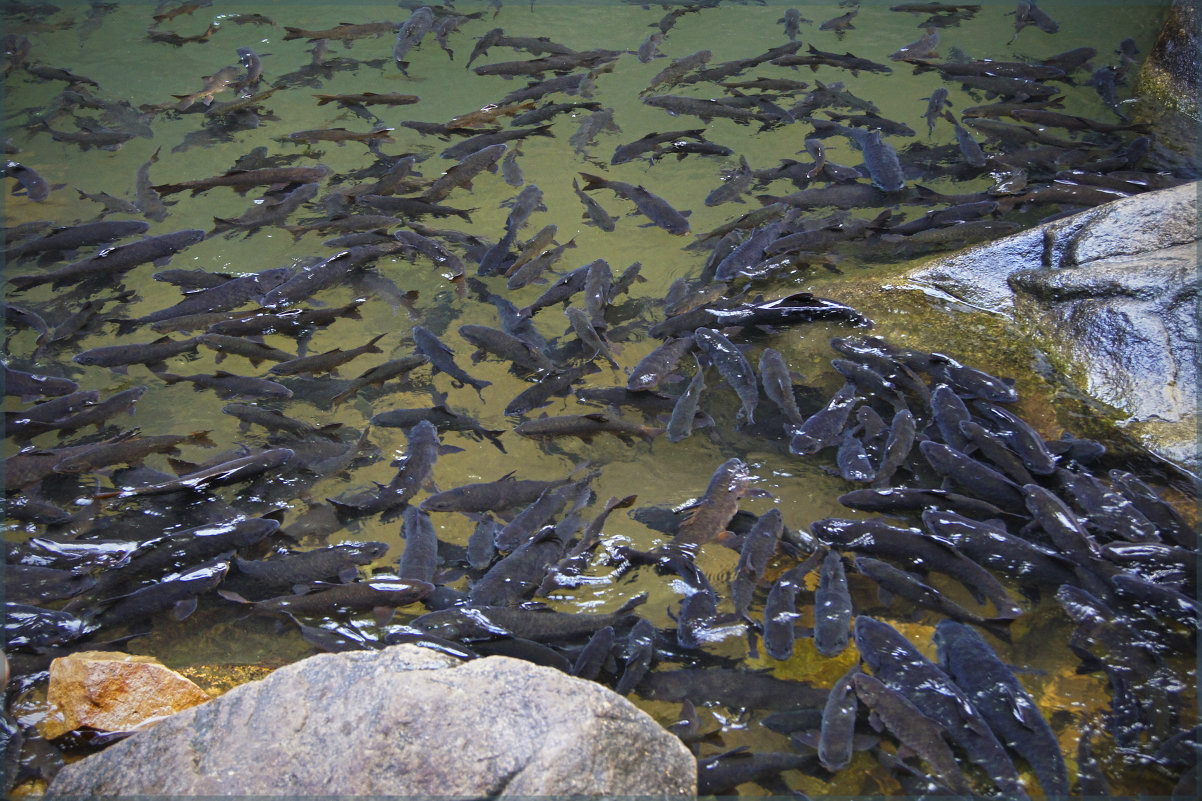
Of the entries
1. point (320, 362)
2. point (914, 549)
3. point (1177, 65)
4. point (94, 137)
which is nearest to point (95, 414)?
point (320, 362)

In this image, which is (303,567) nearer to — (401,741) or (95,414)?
(401,741)

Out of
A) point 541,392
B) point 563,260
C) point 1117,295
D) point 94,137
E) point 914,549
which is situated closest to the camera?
point 914,549

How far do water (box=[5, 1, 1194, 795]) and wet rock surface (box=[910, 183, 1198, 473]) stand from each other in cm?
21

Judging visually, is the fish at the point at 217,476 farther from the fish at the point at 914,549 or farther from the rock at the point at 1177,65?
the rock at the point at 1177,65

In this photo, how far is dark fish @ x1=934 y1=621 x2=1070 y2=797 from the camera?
2891 mm

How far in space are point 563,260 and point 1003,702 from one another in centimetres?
415

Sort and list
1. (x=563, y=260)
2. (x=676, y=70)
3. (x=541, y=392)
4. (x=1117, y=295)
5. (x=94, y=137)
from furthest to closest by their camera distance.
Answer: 1. (x=676, y=70)
2. (x=94, y=137)
3. (x=563, y=260)
4. (x=541, y=392)
5. (x=1117, y=295)

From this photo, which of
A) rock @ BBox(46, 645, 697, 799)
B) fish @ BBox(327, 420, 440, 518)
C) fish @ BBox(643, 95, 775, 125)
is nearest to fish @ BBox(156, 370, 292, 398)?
fish @ BBox(327, 420, 440, 518)

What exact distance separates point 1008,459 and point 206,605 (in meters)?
4.09

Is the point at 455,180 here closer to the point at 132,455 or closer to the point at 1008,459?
the point at 132,455

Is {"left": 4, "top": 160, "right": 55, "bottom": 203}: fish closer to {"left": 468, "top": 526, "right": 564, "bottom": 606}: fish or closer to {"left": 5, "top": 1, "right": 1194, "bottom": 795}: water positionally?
{"left": 5, "top": 1, "right": 1194, "bottom": 795}: water

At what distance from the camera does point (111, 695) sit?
3250 mm

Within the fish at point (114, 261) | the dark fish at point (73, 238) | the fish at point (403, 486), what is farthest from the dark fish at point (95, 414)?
the dark fish at point (73, 238)

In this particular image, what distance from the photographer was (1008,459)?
163 inches
